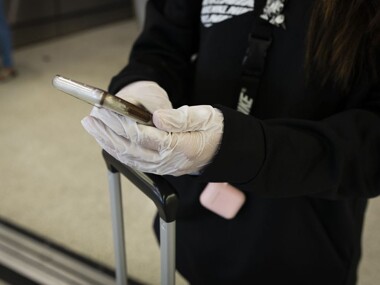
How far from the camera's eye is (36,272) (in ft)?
4.24

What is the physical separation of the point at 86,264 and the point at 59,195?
41 centimetres

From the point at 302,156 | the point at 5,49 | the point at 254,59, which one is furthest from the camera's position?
the point at 5,49

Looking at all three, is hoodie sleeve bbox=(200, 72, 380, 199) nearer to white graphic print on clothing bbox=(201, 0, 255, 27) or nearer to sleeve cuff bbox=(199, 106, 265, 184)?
sleeve cuff bbox=(199, 106, 265, 184)

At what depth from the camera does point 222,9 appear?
69 centimetres

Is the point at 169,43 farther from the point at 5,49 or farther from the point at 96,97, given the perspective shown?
the point at 5,49

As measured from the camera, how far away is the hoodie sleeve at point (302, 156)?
19.8 inches

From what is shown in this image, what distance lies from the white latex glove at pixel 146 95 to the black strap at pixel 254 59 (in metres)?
0.12

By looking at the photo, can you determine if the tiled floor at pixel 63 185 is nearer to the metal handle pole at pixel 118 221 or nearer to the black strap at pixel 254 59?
the metal handle pole at pixel 118 221

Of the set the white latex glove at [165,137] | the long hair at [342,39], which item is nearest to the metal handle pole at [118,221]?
the white latex glove at [165,137]

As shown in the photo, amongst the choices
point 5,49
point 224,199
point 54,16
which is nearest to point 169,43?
point 224,199

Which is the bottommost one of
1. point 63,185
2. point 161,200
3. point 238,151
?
point 63,185

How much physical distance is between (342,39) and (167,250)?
0.38m

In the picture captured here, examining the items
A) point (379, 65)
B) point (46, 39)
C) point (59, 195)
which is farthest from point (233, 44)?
point (46, 39)

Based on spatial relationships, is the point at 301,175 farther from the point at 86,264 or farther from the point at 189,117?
the point at 86,264
